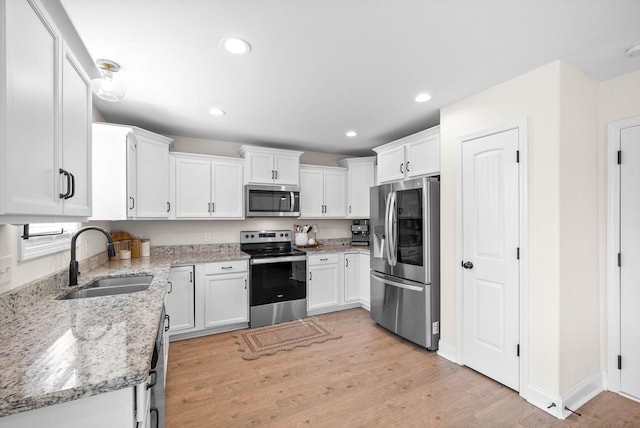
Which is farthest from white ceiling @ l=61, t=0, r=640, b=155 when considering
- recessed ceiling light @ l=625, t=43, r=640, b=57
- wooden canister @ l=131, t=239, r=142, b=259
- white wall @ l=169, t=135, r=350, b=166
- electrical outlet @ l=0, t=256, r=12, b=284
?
wooden canister @ l=131, t=239, r=142, b=259

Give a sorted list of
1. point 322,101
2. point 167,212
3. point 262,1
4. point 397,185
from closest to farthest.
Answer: point 262,1, point 322,101, point 397,185, point 167,212

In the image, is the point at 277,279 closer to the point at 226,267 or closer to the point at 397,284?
the point at 226,267

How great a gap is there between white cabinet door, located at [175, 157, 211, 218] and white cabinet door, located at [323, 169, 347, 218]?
1.73 m

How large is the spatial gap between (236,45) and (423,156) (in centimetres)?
214

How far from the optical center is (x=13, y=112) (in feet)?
2.88

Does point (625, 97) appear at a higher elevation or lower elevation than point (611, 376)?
higher

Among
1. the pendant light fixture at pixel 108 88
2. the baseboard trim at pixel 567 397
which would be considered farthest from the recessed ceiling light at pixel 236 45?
the baseboard trim at pixel 567 397

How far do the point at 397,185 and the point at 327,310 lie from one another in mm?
2035

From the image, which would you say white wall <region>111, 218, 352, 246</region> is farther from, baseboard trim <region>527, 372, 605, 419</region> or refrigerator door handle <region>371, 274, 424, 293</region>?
baseboard trim <region>527, 372, 605, 419</region>

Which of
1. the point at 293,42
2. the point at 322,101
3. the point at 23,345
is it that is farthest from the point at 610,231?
the point at 23,345

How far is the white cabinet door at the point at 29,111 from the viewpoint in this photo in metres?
0.85

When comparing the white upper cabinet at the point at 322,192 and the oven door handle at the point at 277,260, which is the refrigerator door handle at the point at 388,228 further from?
the white upper cabinet at the point at 322,192

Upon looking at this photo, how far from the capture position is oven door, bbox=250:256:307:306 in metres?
3.50

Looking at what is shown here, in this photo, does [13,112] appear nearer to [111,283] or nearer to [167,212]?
[111,283]
